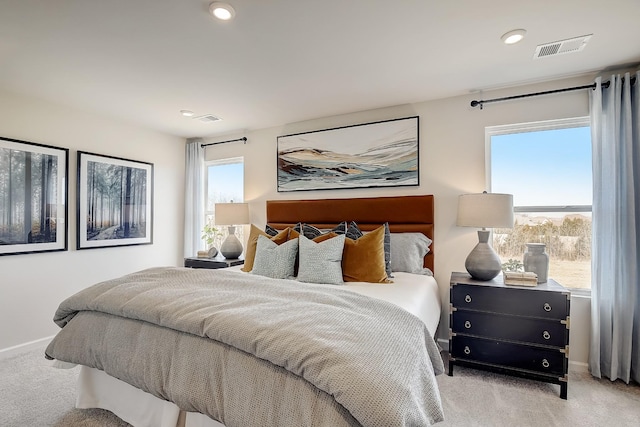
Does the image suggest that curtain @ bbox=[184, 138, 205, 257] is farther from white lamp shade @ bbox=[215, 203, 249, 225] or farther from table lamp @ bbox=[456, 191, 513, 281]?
table lamp @ bbox=[456, 191, 513, 281]

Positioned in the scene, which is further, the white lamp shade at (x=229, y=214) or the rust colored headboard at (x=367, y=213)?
the white lamp shade at (x=229, y=214)

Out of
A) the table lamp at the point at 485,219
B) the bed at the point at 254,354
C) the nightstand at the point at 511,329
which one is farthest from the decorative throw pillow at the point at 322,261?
the table lamp at the point at 485,219

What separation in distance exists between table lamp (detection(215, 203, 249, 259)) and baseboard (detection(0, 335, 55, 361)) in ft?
6.34

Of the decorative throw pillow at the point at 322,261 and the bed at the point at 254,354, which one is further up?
the decorative throw pillow at the point at 322,261

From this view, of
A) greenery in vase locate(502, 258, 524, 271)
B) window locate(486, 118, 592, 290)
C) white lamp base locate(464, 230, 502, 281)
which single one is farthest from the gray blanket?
window locate(486, 118, 592, 290)

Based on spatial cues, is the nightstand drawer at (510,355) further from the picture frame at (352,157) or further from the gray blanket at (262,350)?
the picture frame at (352,157)

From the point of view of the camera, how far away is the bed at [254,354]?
1.14m

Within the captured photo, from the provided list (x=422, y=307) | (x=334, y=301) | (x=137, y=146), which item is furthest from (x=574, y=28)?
(x=137, y=146)

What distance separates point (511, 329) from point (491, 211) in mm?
918

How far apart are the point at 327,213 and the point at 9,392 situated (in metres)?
2.99

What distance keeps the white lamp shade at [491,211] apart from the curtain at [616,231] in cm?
69

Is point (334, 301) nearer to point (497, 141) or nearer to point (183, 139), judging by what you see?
point (497, 141)

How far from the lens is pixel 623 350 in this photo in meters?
2.41

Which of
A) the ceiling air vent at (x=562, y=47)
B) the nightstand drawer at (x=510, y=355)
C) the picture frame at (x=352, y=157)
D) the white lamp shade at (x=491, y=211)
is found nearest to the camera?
the ceiling air vent at (x=562, y=47)
